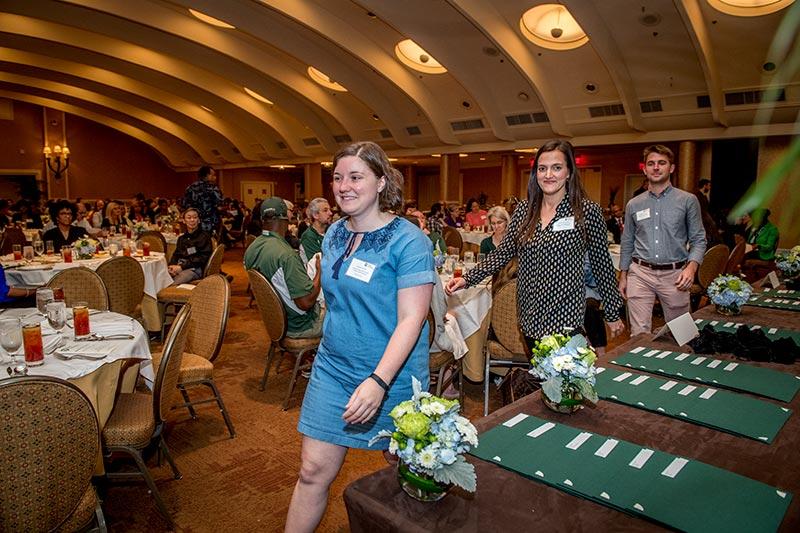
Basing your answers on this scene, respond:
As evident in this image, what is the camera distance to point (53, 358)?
2.32 meters

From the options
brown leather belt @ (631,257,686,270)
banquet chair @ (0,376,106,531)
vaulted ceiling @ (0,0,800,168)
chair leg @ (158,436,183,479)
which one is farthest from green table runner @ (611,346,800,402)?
vaulted ceiling @ (0,0,800,168)

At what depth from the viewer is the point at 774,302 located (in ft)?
10.8

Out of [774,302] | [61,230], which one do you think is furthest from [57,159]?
[774,302]

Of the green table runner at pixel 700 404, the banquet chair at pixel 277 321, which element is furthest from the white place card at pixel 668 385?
the banquet chair at pixel 277 321

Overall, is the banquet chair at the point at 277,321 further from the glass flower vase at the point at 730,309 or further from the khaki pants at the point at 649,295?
the glass flower vase at the point at 730,309

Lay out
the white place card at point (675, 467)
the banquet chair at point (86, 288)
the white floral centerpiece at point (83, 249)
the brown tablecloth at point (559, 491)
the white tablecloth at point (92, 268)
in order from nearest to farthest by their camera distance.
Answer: the brown tablecloth at point (559, 491)
the white place card at point (675, 467)
the banquet chair at point (86, 288)
the white tablecloth at point (92, 268)
the white floral centerpiece at point (83, 249)

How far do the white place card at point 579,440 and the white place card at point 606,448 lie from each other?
48mm

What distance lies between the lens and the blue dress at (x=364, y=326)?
A: 5.52ft

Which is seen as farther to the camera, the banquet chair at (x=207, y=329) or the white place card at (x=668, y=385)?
the banquet chair at (x=207, y=329)

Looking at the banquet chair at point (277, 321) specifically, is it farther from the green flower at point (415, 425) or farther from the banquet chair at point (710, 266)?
the banquet chair at point (710, 266)

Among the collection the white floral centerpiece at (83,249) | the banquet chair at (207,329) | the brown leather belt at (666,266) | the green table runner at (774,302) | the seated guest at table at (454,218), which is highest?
the seated guest at table at (454,218)

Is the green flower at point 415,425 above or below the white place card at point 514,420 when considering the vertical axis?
above

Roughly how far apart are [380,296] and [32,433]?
1.11 m

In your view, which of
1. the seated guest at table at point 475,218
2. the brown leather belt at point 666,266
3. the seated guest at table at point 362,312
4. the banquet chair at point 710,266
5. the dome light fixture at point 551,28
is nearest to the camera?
the seated guest at table at point 362,312
